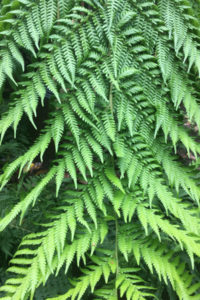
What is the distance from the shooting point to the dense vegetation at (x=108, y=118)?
50.1 inches

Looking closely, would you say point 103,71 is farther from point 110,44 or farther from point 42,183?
point 42,183

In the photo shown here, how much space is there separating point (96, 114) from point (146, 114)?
0.82ft

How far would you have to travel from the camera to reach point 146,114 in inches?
55.4

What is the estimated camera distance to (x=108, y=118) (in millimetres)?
1365

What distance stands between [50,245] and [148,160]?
0.60 metres

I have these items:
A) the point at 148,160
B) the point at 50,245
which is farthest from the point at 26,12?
the point at 50,245

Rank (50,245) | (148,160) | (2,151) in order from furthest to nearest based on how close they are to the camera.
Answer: (2,151)
(148,160)
(50,245)

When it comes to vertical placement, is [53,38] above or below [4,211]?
above

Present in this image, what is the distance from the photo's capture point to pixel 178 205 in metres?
1.32

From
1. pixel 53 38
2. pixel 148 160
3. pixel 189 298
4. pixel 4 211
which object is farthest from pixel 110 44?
pixel 189 298

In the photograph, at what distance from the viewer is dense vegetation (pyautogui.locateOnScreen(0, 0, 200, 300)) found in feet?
4.17

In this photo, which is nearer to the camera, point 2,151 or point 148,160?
point 148,160

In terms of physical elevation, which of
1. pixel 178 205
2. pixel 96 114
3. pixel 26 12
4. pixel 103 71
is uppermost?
pixel 26 12

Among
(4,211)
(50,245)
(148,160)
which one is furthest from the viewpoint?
(4,211)
